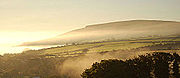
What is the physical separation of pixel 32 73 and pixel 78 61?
21450 mm

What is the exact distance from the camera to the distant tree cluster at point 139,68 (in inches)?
1779

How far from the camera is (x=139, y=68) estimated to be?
5188 centimetres

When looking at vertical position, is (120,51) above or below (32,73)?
above

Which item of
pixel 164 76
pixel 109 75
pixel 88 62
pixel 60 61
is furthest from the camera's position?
pixel 60 61

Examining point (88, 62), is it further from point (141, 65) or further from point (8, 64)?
point (141, 65)

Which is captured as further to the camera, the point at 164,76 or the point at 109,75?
the point at 164,76

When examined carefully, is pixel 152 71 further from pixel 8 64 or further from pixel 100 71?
Result: pixel 8 64

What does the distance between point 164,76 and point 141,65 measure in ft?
15.8

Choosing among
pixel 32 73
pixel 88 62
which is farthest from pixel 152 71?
pixel 32 73

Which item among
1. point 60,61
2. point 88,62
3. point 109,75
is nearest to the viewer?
point 109,75

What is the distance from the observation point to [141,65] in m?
52.5

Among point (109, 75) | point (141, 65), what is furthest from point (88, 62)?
point (109, 75)

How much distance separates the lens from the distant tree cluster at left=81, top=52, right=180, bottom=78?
45.2m

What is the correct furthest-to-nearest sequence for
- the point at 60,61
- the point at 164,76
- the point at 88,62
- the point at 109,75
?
the point at 60,61 → the point at 88,62 → the point at 164,76 → the point at 109,75
